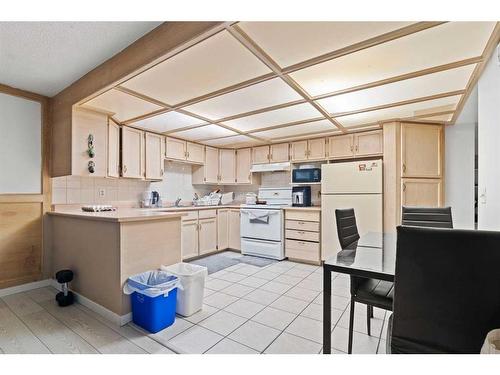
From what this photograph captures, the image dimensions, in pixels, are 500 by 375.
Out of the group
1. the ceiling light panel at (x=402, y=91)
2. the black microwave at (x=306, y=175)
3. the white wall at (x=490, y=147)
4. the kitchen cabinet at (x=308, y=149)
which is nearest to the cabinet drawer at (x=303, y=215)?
the black microwave at (x=306, y=175)

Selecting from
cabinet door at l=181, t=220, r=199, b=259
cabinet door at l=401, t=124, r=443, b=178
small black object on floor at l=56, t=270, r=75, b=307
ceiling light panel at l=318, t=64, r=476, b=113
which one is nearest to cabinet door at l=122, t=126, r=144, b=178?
cabinet door at l=181, t=220, r=199, b=259

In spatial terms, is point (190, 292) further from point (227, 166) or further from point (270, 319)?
point (227, 166)

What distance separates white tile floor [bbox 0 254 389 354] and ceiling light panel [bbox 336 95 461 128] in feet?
6.81

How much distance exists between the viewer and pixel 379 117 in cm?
319

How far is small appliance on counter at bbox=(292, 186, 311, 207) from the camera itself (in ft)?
13.7

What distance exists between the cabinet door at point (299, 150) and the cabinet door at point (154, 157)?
7.21 feet

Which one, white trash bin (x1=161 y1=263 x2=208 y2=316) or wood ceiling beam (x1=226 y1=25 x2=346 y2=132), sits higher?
wood ceiling beam (x1=226 y1=25 x2=346 y2=132)

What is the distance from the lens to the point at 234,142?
180 inches

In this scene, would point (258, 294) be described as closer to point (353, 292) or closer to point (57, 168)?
point (353, 292)

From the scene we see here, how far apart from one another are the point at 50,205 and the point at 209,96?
7.59 feet

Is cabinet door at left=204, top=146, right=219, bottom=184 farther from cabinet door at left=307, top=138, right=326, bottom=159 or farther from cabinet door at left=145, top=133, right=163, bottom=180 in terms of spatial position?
cabinet door at left=307, top=138, right=326, bottom=159

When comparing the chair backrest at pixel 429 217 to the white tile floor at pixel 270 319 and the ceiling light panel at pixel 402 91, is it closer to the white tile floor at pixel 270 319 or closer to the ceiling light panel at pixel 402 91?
the white tile floor at pixel 270 319

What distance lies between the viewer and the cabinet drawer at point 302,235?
3746 mm

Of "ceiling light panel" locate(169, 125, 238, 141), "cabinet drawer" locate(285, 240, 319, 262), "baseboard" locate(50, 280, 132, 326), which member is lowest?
"baseboard" locate(50, 280, 132, 326)
